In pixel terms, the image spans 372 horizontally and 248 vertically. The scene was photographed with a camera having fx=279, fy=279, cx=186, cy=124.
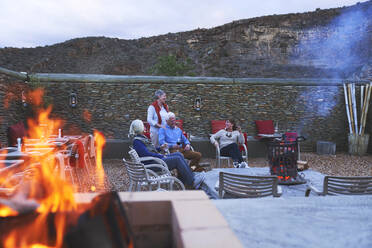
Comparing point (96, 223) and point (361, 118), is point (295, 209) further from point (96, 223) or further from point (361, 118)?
point (361, 118)

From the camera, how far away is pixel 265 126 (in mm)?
8648

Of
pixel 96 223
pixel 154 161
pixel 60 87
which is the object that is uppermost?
pixel 60 87

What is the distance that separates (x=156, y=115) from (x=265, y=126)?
424cm

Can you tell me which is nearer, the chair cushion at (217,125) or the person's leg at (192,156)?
the person's leg at (192,156)

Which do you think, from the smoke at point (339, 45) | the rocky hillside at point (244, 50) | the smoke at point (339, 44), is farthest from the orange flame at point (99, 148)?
the smoke at point (339, 44)

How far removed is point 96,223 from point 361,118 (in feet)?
31.7

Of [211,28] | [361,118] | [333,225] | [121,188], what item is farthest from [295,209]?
[211,28]

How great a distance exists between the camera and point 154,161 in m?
4.05

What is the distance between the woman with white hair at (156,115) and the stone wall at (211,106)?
2.68 metres

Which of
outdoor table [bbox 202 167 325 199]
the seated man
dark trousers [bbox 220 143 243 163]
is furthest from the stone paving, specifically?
dark trousers [bbox 220 143 243 163]

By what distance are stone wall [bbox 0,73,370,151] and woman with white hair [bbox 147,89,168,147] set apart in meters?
2.68

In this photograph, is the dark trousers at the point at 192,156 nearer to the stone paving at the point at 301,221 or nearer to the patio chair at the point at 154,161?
the patio chair at the point at 154,161

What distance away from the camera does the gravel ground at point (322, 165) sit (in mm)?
5505

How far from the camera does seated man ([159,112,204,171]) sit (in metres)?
4.92
